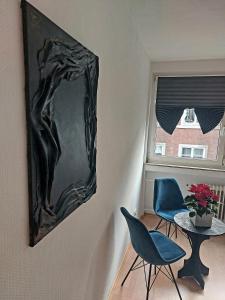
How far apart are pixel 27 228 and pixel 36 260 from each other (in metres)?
0.17

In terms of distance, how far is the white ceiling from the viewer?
1.85 metres

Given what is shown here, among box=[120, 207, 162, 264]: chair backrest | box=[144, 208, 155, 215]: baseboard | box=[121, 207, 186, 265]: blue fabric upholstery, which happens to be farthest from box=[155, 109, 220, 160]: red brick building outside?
box=[120, 207, 162, 264]: chair backrest

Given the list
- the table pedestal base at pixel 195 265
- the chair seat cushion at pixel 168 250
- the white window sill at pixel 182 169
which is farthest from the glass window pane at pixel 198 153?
the chair seat cushion at pixel 168 250

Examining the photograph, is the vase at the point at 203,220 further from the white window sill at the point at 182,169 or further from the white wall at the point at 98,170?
the white window sill at the point at 182,169

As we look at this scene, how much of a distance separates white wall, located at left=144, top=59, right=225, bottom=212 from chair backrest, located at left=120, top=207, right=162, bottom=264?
1820 mm

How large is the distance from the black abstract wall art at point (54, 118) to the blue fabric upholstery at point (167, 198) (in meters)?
1.90

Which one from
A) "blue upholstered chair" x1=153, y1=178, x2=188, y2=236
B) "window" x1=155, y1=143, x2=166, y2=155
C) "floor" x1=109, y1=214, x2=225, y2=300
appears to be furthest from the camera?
"window" x1=155, y1=143, x2=166, y2=155

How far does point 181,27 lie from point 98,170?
1.77m

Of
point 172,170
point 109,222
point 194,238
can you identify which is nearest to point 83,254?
point 109,222

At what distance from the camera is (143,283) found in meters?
2.27

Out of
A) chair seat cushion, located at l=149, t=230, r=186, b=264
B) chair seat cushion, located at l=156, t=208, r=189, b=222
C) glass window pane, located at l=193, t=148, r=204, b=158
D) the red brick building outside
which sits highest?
the red brick building outside

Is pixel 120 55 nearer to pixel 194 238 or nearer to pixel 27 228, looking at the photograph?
pixel 27 228

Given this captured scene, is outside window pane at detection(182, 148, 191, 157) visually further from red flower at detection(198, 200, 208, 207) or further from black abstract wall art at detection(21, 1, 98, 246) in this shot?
black abstract wall art at detection(21, 1, 98, 246)

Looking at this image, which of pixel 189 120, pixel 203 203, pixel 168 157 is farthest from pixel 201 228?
pixel 189 120
